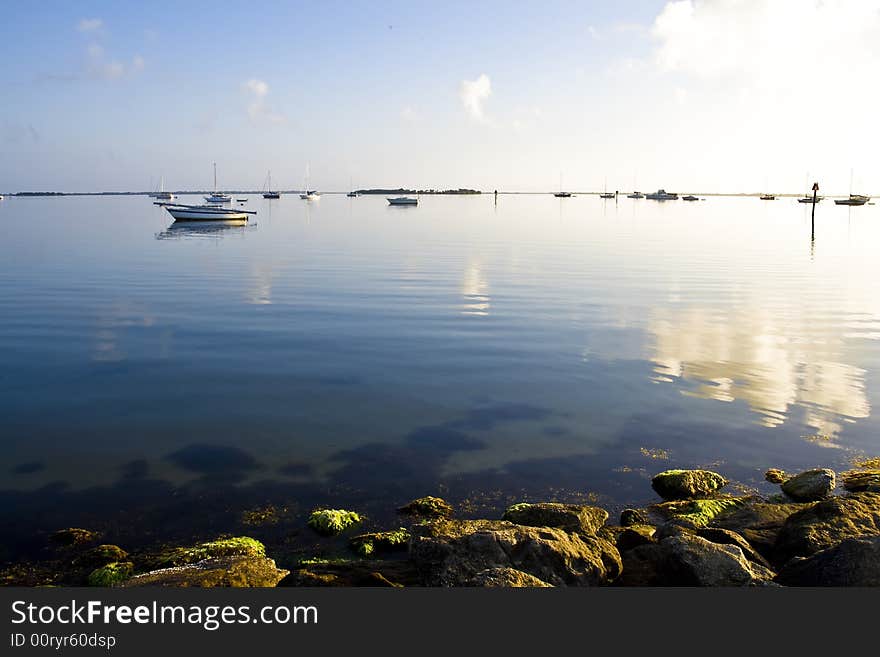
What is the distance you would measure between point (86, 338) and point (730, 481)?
21.8m

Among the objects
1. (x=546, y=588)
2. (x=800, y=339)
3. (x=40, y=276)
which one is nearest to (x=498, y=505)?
(x=546, y=588)

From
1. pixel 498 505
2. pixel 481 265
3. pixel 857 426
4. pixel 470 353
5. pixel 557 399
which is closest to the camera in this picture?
pixel 498 505

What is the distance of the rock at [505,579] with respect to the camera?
8.59 m

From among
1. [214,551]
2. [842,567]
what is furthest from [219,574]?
[842,567]

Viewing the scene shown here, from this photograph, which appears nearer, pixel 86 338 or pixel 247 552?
pixel 247 552

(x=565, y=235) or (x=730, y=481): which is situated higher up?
(x=565, y=235)

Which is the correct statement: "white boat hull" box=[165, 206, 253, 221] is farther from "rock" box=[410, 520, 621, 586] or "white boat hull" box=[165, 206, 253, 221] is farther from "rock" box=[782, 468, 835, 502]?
"rock" box=[410, 520, 621, 586]

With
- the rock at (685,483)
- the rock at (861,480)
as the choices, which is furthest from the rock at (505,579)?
the rock at (861,480)

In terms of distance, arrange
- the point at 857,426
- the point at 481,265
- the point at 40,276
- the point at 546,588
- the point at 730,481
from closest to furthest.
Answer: the point at 546,588 → the point at 730,481 → the point at 857,426 → the point at 40,276 → the point at 481,265

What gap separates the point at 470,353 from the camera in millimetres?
23812

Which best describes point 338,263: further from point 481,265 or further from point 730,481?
point 730,481

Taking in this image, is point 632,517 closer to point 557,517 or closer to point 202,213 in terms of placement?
point 557,517

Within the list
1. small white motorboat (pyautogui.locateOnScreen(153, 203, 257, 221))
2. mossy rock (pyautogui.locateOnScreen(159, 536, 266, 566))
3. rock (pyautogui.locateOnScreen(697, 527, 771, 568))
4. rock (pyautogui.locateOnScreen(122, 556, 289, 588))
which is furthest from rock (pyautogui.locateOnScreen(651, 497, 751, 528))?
small white motorboat (pyautogui.locateOnScreen(153, 203, 257, 221))

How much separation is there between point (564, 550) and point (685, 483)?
4945 mm
